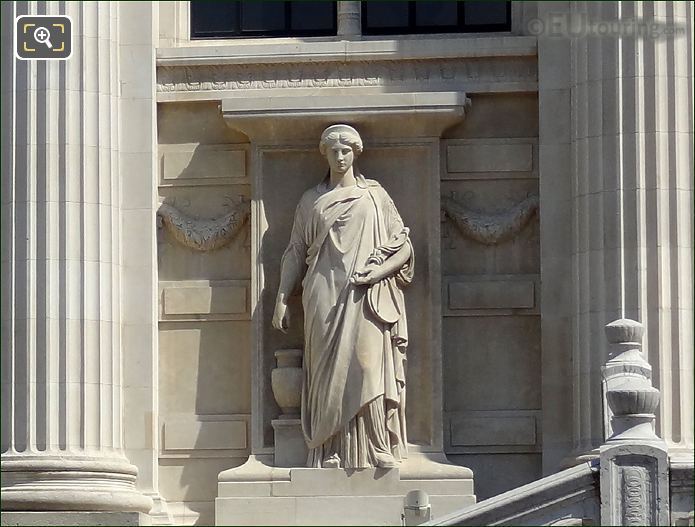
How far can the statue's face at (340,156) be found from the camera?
90.7ft

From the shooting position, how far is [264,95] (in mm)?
28406

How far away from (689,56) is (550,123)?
1.80m

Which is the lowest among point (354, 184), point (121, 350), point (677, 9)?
point (121, 350)

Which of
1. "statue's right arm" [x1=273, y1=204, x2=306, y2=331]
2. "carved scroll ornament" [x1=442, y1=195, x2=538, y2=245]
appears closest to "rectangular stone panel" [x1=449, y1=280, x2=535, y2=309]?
"carved scroll ornament" [x1=442, y1=195, x2=538, y2=245]

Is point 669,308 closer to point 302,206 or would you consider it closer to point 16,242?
point 302,206

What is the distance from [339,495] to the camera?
2698cm

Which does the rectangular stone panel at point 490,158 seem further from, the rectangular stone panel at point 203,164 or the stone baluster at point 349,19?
the rectangular stone panel at point 203,164

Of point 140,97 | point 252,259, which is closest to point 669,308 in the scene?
point 252,259

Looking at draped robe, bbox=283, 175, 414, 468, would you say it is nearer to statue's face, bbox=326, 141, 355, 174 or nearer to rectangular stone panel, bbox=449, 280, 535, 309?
statue's face, bbox=326, 141, 355, 174

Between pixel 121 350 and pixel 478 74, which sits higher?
pixel 478 74

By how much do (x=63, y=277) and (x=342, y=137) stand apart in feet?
11.6

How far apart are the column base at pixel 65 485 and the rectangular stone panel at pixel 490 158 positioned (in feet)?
17.1

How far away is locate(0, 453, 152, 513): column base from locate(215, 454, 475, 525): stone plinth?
1.14 m

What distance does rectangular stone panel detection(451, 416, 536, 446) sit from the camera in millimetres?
27594
